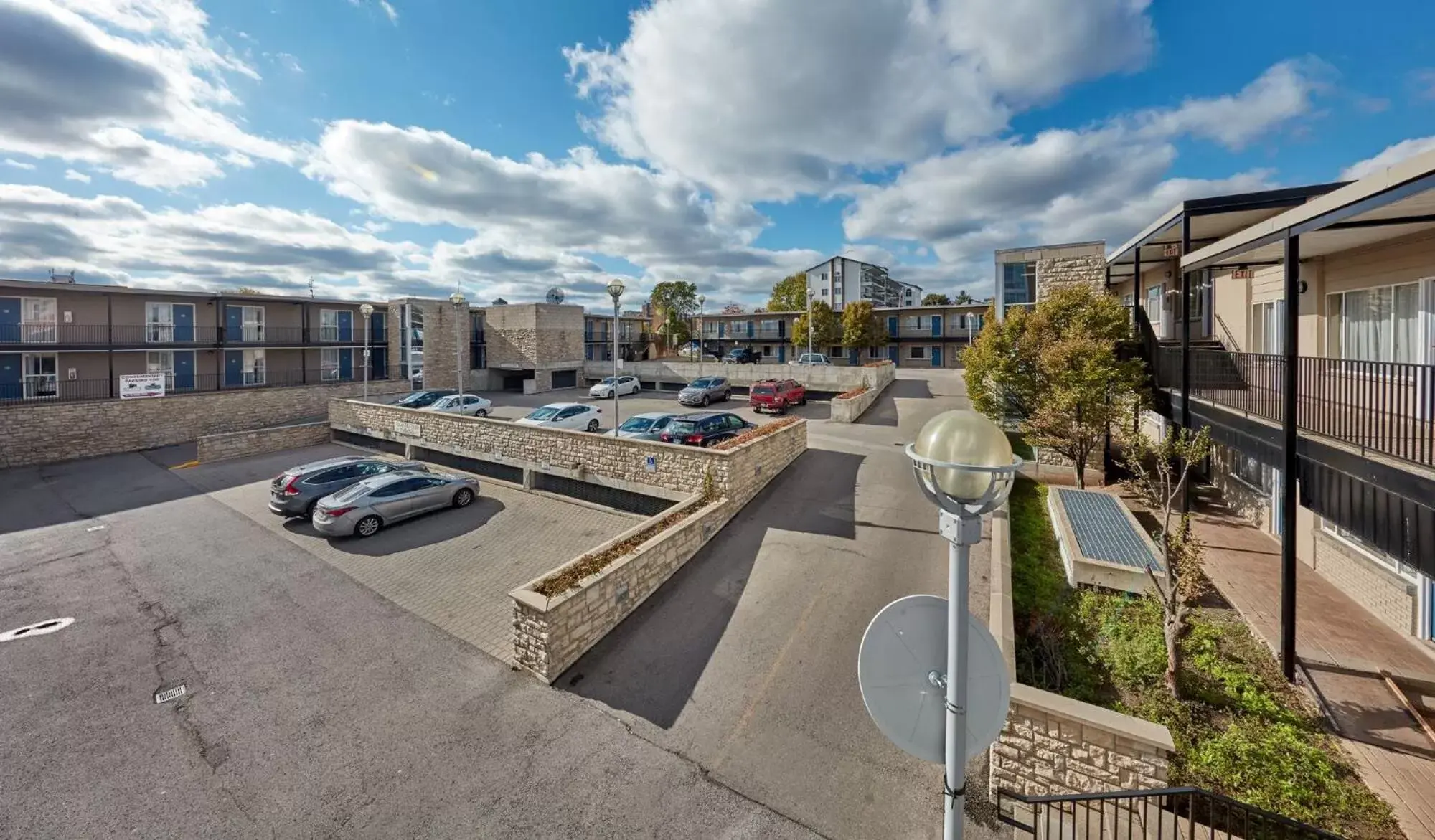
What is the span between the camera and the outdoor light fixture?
2.72 m

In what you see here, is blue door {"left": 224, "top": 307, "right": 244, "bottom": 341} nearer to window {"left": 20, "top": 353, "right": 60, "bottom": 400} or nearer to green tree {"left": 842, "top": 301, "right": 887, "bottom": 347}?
window {"left": 20, "top": 353, "right": 60, "bottom": 400}

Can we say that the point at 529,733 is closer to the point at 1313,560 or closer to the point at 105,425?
the point at 1313,560

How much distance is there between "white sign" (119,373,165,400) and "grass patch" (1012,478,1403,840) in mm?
36836

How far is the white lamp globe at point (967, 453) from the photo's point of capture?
269 centimetres

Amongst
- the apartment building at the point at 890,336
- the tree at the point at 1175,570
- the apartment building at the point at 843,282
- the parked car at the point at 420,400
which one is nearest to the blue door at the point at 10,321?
the parked car at the point at 420,400

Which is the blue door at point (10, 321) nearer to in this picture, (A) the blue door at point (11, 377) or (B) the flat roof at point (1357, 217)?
(A) the blue door at point (11, 377)

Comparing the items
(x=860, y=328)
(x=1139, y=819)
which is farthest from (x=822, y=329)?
(x=1139, y=819)

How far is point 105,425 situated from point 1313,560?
41.7m

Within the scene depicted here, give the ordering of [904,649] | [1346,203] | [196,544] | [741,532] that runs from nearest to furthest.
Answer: [904,649] → [1346,203] → [741,532] → [196,544]

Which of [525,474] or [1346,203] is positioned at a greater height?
[1346,203]

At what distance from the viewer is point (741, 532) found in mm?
12820

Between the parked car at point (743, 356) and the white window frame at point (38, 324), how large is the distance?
39.5 m

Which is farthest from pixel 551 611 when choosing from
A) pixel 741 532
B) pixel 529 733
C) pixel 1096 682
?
pixel 1096 682

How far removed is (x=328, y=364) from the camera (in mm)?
36812
